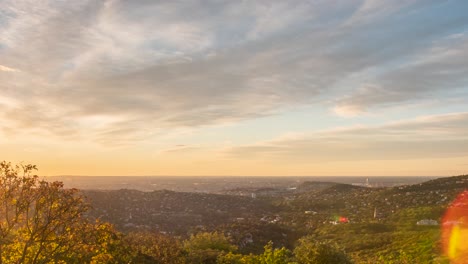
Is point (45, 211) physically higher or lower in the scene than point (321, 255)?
higher

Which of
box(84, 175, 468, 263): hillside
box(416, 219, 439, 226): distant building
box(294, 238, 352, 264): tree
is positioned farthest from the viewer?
box(416, 219, 439, 226): distant building

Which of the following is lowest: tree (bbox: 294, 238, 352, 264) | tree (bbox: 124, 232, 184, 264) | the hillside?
the hillside

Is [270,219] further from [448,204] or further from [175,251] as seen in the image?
[175,251]

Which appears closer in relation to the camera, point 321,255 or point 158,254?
point 321,255

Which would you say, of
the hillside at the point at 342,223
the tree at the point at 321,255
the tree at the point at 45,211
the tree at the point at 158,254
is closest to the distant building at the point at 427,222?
the hillside at the point at 342,223

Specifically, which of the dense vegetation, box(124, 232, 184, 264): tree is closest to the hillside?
the dense vegetation

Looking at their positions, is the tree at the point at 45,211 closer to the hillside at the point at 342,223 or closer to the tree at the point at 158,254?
the tree at the point at 158,254

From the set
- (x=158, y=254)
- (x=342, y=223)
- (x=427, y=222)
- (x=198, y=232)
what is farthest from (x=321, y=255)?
(x=342, y=223)

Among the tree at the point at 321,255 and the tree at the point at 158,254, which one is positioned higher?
the tree at the point at 321,255

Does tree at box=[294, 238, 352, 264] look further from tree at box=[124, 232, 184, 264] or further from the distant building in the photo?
the distant building

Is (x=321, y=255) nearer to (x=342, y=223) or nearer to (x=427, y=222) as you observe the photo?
(x=427, y=222)
